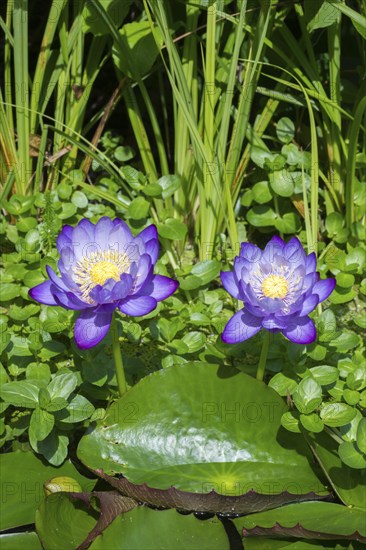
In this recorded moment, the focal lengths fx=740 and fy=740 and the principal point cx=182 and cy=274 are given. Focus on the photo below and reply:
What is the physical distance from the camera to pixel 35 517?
163cm

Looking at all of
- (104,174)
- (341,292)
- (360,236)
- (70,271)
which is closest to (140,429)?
(70,271)

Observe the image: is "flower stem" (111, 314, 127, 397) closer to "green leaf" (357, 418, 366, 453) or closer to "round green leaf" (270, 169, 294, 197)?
"green leaf" (357, 418, 366, 453)

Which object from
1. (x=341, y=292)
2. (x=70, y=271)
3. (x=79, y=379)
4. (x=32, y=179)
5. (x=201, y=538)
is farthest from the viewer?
(x=32, y=179)

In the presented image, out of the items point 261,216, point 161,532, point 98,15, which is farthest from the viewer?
point 261,216

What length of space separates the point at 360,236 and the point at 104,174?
39.5 inches

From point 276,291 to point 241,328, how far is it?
12 centimetres

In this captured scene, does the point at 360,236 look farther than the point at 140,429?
Yes

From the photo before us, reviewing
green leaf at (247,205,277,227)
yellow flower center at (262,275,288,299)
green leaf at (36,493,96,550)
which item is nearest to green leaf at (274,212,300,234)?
green leaf at (247,205,277,227)

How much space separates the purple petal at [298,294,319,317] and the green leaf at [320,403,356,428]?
243 millimetres

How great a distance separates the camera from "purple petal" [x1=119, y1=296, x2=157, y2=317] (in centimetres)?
164

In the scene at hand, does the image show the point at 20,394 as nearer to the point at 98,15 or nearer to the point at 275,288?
the point at 275,288

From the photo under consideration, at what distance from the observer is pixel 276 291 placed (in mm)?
1723

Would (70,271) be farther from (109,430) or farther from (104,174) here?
(104,174)

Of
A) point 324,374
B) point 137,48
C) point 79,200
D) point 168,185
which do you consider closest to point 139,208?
point 168,185
